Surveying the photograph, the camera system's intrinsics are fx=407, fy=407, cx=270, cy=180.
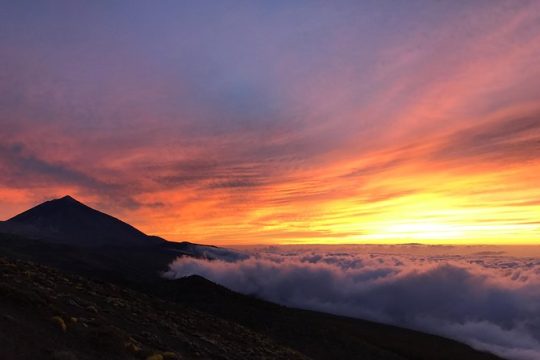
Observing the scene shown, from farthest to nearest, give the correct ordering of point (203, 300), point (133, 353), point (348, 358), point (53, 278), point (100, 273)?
point (100, 273)
point (203, 300)
point (348, 358)
point (53, 278)
point (133, 353)

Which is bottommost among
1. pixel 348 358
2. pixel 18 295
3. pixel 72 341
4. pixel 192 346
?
pixel 348 358

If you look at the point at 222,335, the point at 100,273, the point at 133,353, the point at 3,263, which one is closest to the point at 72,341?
the point at 133,353

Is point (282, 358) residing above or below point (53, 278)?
below

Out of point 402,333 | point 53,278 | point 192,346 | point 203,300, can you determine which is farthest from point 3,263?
point 402,333

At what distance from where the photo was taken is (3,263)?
35281 millimetres

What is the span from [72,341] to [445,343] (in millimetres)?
199532

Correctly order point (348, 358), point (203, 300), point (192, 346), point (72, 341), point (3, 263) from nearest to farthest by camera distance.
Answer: point (72, 341) → point (192, 346) → point (3, 263) → point (348, 358) → point (203, 300)

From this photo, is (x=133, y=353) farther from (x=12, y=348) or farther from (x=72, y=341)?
(x=12, y=348)

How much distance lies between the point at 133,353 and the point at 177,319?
21228 millimetres

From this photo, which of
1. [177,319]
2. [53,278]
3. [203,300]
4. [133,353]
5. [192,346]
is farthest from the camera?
[203,300]

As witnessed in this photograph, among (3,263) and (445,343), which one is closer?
(3,263)

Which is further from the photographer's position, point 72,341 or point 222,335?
point 222,335

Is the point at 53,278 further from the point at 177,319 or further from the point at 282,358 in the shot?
the point at 282,358

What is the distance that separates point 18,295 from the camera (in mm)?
23562
